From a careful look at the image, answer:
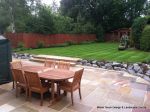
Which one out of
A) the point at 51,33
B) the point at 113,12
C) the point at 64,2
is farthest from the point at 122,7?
the point at 51,33

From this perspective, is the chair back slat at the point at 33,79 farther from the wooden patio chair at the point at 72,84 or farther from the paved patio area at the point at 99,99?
the wooden patio chair at the point at 72,84

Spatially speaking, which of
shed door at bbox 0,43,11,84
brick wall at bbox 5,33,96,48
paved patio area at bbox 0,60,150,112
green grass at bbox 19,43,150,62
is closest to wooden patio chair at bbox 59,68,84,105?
paved patio area at bbox 0,60,150,112

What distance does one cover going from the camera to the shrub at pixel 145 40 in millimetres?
13317

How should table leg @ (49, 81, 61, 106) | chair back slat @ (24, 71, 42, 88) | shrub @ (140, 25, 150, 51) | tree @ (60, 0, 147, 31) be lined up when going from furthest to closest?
tree @ (60, 0, 147, 31), shrub @ (140, 25, 150, 51), table leg @ (49, 81, 61, 106), chair back slat @ (24, 71, 42, 88)

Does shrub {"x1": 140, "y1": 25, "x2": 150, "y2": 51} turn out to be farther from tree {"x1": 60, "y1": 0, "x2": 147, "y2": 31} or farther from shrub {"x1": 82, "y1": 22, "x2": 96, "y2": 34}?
tree {"x1": 60, "y1": 0, "x2": 147, "y2": 31}

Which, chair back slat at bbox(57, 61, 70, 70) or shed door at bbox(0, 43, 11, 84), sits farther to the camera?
shed door at bbox(0, 43, 11, 84)

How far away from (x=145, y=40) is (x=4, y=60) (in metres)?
11.2

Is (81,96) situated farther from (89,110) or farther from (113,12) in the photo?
(113,12)

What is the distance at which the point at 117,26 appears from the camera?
1190 inches

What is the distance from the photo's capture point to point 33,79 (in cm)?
418

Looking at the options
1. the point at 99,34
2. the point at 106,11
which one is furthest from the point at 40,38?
the point at 106,11

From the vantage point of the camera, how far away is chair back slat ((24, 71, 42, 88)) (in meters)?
4.10

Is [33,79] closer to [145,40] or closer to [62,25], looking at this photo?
[145,40]

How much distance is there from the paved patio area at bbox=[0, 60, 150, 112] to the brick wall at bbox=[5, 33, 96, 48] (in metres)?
10.9
